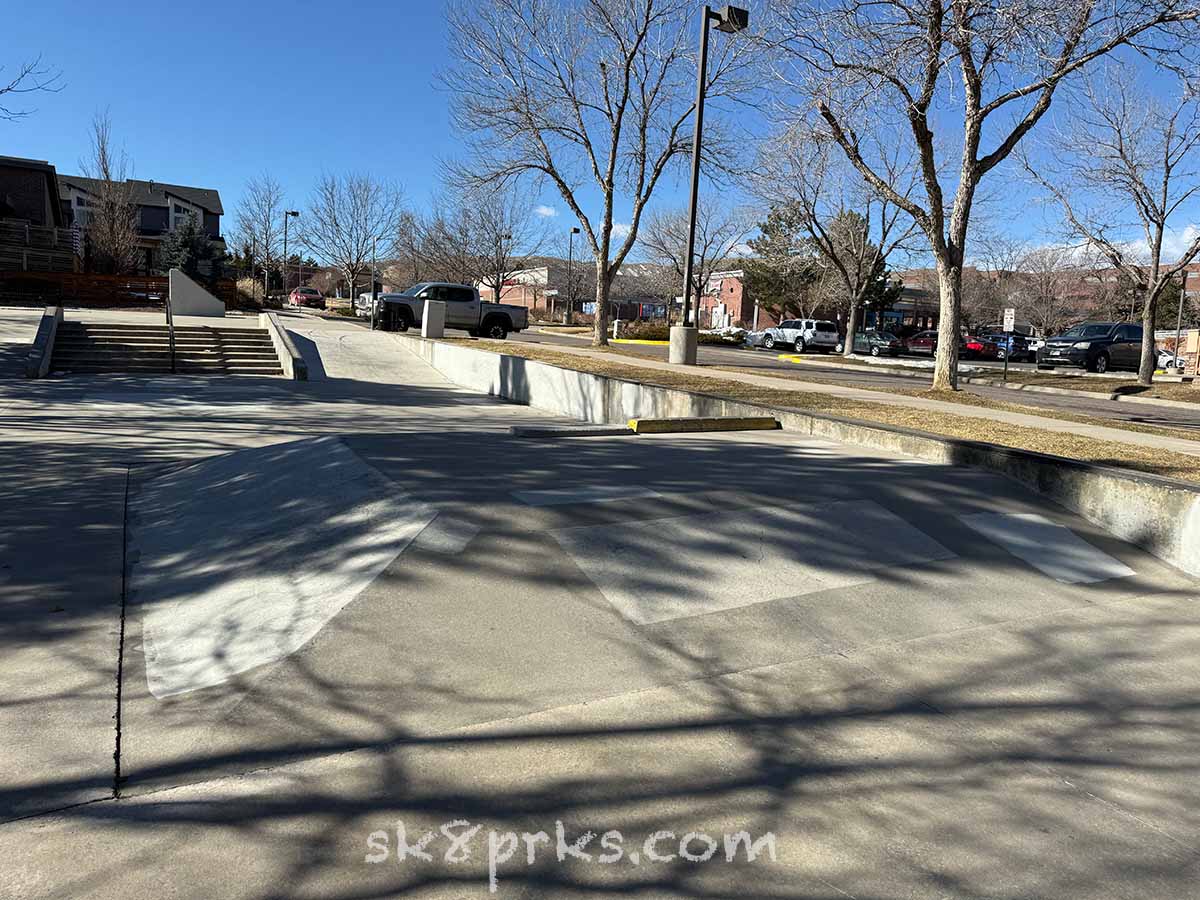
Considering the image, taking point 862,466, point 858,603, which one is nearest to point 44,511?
point 858,603

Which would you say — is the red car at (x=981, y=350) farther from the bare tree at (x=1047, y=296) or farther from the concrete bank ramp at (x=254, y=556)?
the concrete bank ramp at (x=254, y=556)

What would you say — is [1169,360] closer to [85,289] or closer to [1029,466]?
[1029,466]

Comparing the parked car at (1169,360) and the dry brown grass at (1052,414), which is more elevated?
the parked car at (1169,360)

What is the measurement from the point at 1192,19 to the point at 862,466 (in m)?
9.11

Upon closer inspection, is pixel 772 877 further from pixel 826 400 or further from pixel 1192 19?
pixel 1192 19

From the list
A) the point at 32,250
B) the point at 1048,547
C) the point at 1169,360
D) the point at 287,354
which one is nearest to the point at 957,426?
the point at 1048,547

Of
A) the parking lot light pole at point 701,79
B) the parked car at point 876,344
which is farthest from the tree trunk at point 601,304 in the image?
the parked car at point 876,344

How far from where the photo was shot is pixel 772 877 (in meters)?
2.59

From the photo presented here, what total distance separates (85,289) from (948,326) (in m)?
33.0

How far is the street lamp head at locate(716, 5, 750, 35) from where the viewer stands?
53.6 ft

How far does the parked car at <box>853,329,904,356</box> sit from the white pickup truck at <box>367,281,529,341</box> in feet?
76.0

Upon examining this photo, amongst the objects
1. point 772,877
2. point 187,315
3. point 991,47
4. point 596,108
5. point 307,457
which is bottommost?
point 772,877

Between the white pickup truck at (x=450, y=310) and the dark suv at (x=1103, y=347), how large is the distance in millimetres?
21416

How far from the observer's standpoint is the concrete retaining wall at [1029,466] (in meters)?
5.71
